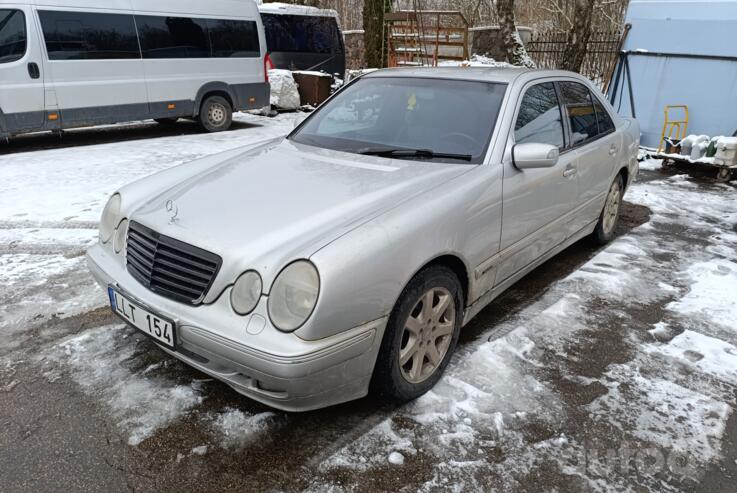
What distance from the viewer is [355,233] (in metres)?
2.19

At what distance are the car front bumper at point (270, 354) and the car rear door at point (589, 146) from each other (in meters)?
2.39

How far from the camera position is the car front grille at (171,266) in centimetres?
222

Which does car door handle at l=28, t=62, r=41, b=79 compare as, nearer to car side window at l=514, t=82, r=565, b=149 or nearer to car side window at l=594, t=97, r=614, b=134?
car side window at l=514, t=82, r=565, b=149

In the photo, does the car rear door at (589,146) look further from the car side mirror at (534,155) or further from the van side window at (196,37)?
the van side window at (196,37)

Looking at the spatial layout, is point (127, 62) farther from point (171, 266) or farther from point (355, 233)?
point (355, 233)

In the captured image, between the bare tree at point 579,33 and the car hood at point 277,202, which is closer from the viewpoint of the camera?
the car hood at point 277,202

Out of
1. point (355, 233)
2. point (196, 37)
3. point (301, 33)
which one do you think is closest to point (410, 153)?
point (355, 233)

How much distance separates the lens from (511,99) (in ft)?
10.4

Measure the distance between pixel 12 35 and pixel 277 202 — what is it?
7044 millimetres

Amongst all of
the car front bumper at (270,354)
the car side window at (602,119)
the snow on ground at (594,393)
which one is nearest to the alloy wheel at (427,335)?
the snow on ground at (594,393)

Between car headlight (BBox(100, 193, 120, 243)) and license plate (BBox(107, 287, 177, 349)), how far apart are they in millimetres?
365

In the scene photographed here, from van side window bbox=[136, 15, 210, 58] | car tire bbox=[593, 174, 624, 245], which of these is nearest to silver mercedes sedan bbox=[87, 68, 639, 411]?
car tire bbox=[593, 174, 624, 245]

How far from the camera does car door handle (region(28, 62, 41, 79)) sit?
7.51 m

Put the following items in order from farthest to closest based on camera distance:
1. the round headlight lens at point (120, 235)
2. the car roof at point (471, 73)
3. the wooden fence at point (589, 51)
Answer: the wooden fence at point (589, 51) → the car roof at point (471, 73) → the round headlight lens at point (120, 235)
